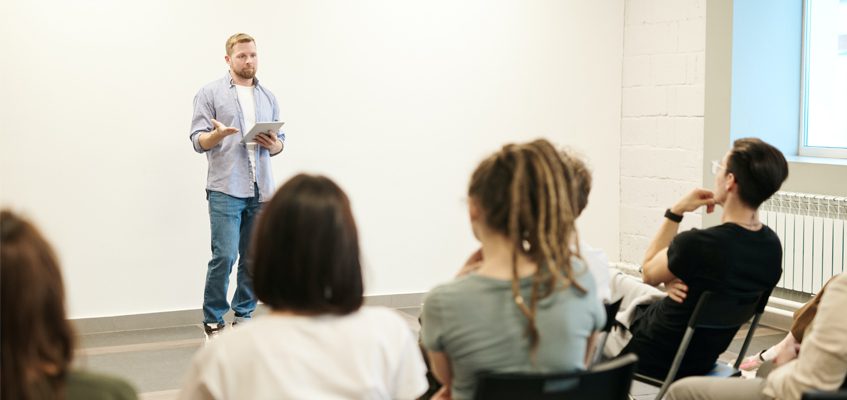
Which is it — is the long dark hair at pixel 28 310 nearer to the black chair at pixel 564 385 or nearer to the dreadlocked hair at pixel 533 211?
the black chair at pixel 564 385

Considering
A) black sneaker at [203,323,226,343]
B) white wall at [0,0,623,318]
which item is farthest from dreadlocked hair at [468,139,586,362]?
black sneaker at [203,323,226,343]

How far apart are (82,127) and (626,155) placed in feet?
11.0

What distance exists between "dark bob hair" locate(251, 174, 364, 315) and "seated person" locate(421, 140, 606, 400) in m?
0.28

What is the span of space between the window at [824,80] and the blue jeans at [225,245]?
10.2ft

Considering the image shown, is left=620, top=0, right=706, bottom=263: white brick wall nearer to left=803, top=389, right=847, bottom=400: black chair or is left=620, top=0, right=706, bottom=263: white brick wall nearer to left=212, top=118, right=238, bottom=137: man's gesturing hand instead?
left=212, top=118, right=238, bottom=137: man's gesturing hand

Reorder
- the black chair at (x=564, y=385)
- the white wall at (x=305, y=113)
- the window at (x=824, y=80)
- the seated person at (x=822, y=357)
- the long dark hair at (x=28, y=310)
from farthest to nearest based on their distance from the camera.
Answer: the window at (x=824, y=80) < the white wall at (x=305, y=113) < the seated person at (x=822, y=357) < the black chair at (x=564, y=385) < the long dark hair at (x=28, y=310)

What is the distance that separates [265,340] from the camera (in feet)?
5.57

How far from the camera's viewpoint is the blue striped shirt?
4.75 metres

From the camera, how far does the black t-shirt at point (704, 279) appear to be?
290 cm

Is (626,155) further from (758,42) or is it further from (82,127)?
(82,127)

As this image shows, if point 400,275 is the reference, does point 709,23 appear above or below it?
above

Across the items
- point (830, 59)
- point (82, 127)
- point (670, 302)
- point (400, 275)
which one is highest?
point (830, 59)

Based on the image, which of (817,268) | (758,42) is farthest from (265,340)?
(758,42)

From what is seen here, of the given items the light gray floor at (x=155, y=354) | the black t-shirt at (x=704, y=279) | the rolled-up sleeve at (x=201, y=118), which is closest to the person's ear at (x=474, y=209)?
the black t-shirt at (x=704, y=279)
